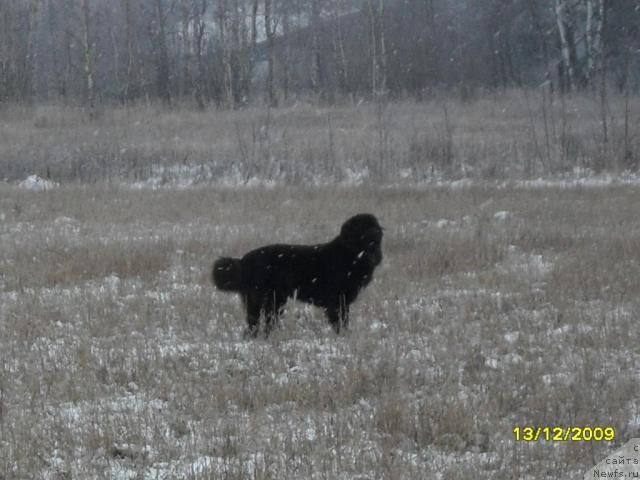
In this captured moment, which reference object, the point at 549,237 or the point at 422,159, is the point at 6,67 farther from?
the point at 549,237

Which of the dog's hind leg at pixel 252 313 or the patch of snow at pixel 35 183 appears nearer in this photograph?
the dog's hind leg at pixel 252 313

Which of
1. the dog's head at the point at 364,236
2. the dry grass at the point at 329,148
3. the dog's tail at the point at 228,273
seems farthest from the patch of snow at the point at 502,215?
the dog's tail at the point at 228,273

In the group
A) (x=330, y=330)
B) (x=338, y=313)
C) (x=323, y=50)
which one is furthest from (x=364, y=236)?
(x=323, y=50)

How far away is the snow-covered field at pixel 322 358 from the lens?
4.57 meters

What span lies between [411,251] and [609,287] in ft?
8.93

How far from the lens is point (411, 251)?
10453 mm

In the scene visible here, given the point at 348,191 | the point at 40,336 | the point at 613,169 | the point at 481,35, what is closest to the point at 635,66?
the point at 481,35

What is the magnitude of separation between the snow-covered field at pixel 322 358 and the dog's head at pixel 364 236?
0.68 meters

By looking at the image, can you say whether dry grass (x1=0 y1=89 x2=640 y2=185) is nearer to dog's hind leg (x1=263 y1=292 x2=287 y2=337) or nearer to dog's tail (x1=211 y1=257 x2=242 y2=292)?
dog's hind leg (x1=263 y1=292 x2=287 y2=337)

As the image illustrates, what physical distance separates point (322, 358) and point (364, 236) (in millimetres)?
1166

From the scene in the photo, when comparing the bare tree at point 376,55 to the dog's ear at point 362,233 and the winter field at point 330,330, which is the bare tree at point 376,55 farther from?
the dog's ear at point 362,233
